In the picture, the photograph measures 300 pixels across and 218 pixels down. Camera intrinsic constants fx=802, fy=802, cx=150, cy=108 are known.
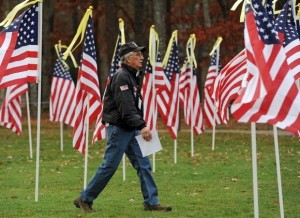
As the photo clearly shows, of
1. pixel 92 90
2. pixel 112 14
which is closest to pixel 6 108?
pixel 92 90

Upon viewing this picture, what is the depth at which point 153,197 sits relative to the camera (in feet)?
37.7

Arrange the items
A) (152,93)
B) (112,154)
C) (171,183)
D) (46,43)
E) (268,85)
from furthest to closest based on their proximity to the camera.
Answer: (46,43) → (152,93) → (171,183) → (112,154) → (268,85)

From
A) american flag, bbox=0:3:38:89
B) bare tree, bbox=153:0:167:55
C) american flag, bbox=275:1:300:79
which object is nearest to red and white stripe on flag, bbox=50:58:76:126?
bare tree, bbox=153:0:167:55

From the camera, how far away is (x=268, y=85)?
8.67 metres

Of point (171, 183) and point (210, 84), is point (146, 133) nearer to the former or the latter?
point (171, 183)

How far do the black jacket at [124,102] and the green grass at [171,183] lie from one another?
4.40ft

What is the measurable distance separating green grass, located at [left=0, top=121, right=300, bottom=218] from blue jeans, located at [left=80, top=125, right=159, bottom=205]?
0.32 metres

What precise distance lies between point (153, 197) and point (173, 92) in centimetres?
894

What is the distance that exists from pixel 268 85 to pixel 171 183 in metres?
6.72

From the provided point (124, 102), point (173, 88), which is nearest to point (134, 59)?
point (124, 102)

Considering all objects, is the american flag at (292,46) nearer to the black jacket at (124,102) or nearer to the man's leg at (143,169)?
the black jacket at (124,102)

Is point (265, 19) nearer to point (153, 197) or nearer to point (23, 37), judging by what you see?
point (153, 197)

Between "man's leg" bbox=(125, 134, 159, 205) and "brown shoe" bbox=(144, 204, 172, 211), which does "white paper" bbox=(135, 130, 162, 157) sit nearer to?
"man's leg" bbox=(125, 134, 159, 205)

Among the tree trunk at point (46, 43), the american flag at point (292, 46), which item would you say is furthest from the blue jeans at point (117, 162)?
the tree trunk at point (46, 43)
